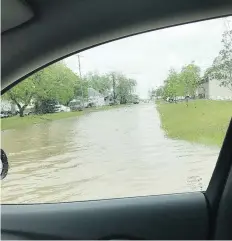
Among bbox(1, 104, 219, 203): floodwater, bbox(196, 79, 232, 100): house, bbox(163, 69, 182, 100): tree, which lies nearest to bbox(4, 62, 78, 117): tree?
bbox(1, 104, 219, 203): floodwater

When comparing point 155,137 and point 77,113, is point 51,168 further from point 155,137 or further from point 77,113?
point 155,137

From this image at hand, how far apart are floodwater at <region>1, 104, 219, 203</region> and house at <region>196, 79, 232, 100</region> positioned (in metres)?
0.22

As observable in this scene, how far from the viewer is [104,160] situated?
1927mm

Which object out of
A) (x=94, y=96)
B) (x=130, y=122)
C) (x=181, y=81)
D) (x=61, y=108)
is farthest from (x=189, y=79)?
(x=61, y=108)

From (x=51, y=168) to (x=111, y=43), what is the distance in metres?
0.58

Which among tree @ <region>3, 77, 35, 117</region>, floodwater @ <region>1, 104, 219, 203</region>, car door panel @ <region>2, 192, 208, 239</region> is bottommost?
car door panel @ <region>2, 192, 208, 239</region>

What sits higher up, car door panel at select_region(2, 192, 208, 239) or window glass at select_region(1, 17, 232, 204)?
window glass at select_region(1, 17, 232, 204)

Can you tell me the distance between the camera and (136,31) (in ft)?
5.51

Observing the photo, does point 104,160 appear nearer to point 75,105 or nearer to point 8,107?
point 75,105

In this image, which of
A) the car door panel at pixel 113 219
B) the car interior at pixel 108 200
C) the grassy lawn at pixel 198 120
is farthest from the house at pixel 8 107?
the grassy lawn at pixel 198 120

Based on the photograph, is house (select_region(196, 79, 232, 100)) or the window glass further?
house (select_region(196, 79, 232, 100))

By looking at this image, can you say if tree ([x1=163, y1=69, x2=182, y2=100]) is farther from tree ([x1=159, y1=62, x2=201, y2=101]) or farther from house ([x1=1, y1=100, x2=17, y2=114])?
house ([x1=1, y1=100, x2=17, y2=114])

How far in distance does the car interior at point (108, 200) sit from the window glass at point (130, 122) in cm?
7

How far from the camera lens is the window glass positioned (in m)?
1.80
